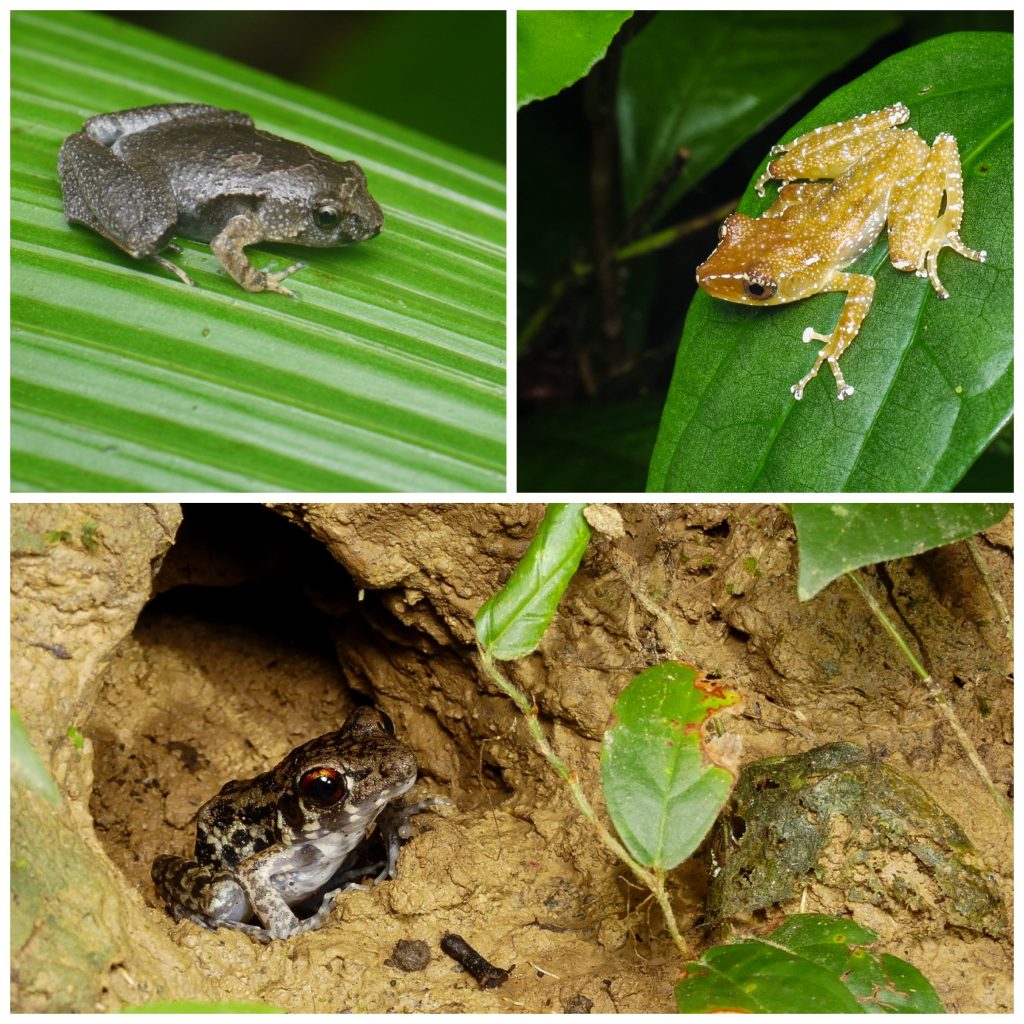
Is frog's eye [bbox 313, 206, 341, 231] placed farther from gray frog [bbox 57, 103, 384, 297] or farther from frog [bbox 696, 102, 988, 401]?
frog [bbox 696, 102, 988, 401]

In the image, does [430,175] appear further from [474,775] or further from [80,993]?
[80,993]

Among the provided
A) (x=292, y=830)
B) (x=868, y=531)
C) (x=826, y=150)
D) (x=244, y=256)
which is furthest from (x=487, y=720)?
(x=826, y=150)

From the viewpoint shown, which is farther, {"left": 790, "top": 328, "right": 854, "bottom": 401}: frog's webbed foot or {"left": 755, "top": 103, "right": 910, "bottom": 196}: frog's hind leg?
{"left": 755, "top": 103, "right": 910, "bottom": 196}: frog's hind leg

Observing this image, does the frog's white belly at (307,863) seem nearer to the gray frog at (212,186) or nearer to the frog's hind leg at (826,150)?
the gray frog at (212,186)

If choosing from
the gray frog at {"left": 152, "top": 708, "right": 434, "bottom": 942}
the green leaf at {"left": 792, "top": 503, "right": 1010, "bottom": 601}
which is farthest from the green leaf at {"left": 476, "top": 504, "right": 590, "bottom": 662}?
the gray frog at {"left": 152, "top": 708, "right": 434, "bottom": 942}

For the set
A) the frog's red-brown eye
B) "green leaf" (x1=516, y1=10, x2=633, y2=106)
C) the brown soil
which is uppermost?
"green leaf" (x1=516, y1=10, x2=633, y2=106)

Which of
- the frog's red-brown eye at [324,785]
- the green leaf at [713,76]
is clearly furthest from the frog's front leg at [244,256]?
the frog's red-brown eye at [324,785]
